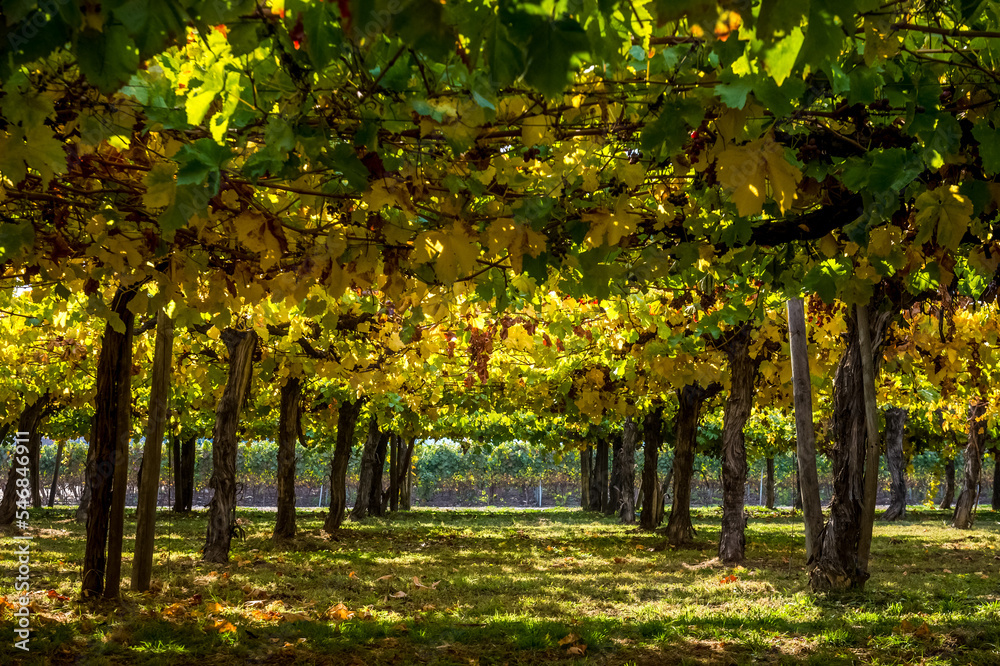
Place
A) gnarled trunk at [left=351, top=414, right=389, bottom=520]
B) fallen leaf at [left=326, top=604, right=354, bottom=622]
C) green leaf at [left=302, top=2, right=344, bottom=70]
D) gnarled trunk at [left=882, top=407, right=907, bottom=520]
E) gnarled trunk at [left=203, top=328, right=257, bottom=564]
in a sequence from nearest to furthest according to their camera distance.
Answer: green leaf at [left=302, top=2, right=344, bottom=70]
fallen leaf at [left=326, top=604, right=354, bottom=622]
gnarled trunk at [left=203, top=328, right=257, bottom=564]
gnarled trunk at [left=351, top=414, right=389, bottom=520]
gnarled trunk at [left=882, top=407, right=907, bottom=520]

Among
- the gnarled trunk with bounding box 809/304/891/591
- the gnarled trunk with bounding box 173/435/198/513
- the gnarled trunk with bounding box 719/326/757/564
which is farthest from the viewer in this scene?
the gnarled trunk with bounding box 173/435/198/513

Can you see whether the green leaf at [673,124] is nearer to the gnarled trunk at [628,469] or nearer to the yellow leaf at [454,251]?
the yellow leaf at [454,251]

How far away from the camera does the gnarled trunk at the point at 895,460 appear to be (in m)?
23.4

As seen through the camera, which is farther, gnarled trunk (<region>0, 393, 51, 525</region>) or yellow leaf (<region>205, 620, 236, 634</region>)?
gnarled trunk (<region>0, 393, 51, 525</region>)

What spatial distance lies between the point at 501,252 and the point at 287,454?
359 inches

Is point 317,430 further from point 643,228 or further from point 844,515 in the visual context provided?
point 643,228

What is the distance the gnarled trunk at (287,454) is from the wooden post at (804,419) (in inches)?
306

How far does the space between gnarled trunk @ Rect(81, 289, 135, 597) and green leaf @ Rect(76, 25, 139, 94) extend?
421 centimetres

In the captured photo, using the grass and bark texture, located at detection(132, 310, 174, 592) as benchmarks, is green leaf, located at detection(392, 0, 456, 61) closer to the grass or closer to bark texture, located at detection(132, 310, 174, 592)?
the grass

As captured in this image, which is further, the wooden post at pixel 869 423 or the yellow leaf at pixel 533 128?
the wooden post at pixel 869 423

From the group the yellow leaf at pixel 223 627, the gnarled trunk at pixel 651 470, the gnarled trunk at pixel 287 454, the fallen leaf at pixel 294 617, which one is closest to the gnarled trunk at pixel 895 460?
the gnarled trunk at pixel 651 470

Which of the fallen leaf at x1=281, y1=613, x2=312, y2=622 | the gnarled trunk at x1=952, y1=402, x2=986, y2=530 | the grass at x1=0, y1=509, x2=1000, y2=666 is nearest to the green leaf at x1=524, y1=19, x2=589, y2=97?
the grass at x1=0, y1=509, x2=1000, y2=666

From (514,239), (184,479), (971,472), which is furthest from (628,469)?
(514,239)

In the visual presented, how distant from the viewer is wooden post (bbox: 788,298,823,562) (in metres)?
6.62
